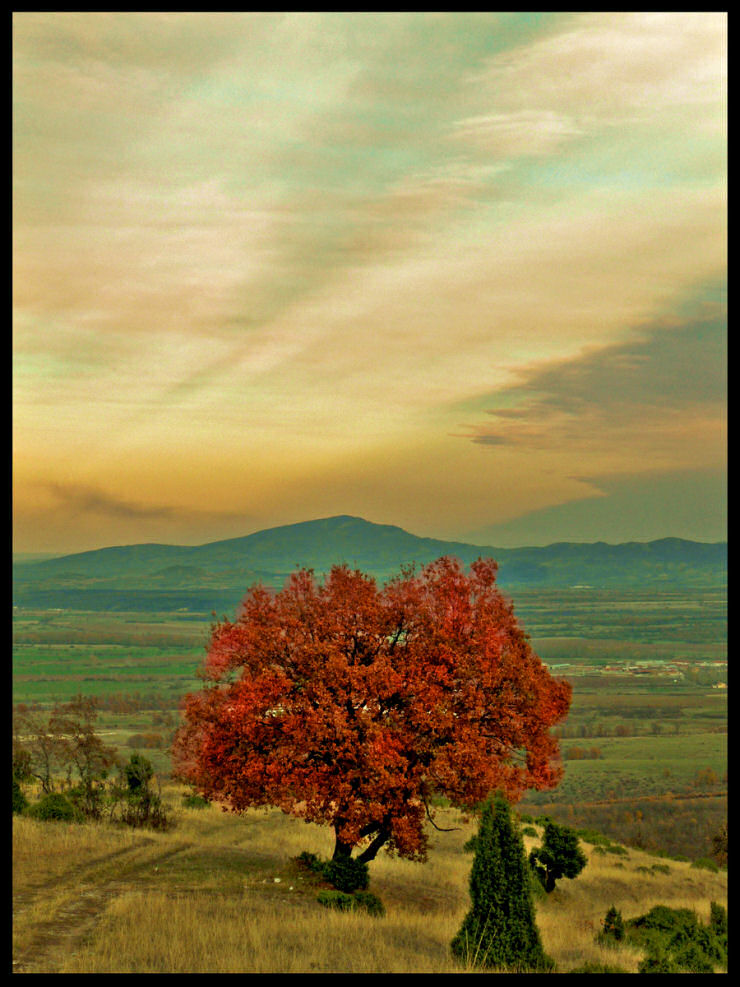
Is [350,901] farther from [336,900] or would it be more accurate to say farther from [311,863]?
[311,863]

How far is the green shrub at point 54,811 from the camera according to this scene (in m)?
31.7

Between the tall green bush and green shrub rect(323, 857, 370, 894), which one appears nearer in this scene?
the tall green bush

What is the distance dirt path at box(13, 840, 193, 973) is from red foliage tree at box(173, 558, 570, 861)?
3.48 m

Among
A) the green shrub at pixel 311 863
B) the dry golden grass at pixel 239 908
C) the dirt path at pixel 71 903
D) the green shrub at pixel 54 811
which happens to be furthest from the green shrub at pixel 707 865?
the green shrub at pixel 54 811

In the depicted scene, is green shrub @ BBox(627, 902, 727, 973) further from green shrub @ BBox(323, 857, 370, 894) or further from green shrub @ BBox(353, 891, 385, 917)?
green shrub @ BBox(323, 857, 370, 894)

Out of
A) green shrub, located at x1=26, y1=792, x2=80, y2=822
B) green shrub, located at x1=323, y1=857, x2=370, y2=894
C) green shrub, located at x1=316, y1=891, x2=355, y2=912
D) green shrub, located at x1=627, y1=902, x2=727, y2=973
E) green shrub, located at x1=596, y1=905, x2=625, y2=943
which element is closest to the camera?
green shrub, located at x1=627, y1=902, x2=727, y2=973

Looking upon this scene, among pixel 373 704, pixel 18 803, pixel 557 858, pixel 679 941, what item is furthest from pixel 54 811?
pixel 679 941

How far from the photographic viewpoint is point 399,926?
19.5 metres

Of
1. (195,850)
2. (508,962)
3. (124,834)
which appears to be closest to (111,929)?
(508,962)

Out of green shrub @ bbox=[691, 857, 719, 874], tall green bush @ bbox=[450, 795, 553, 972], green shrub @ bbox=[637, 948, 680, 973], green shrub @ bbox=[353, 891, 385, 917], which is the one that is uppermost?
tall green bush @ bbox=[450, 795, 553, 972]

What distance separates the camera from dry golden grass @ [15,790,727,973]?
15.4 m

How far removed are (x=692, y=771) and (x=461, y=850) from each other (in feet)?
279

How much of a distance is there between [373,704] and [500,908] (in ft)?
21.5

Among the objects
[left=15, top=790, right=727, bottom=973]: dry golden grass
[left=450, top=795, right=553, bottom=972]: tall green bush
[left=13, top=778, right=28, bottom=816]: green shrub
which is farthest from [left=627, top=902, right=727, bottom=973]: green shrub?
[left=13, top=778, right=28, bottom=816]: green shrub
